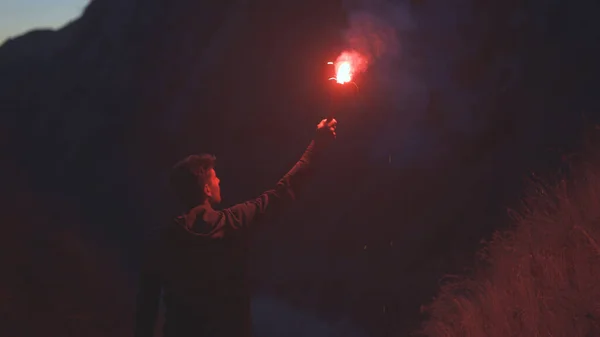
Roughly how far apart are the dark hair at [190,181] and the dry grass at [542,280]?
307 centimetres

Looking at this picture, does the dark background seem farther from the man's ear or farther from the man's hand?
the man's ear

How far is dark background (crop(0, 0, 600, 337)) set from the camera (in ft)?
31.1

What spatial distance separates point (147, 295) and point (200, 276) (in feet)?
1.21

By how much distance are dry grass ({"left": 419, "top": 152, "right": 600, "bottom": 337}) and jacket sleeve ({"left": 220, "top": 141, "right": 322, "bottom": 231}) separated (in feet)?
7.96

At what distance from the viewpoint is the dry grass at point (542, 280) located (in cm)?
455

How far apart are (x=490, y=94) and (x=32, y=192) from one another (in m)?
12.5

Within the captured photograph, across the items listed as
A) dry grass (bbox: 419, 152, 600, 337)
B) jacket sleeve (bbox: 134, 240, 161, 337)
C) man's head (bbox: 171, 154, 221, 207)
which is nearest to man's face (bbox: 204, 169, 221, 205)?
man's head (bbox: 171, 154, 221, 207)

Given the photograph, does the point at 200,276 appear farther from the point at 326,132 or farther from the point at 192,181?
the point at 326,132

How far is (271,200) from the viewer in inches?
146

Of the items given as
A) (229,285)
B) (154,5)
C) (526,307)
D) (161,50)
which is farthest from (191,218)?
(154,5)

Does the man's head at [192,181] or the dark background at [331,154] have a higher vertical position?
the dark background at [331,154]

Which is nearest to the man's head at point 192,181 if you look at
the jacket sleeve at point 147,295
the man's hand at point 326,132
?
the jacket sleeve at point 147,295

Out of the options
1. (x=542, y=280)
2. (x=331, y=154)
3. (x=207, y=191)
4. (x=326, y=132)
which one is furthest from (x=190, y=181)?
(x=331, y=154)

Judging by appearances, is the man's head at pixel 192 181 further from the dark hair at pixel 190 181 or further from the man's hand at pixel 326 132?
the man's hand at pixel 326 132
